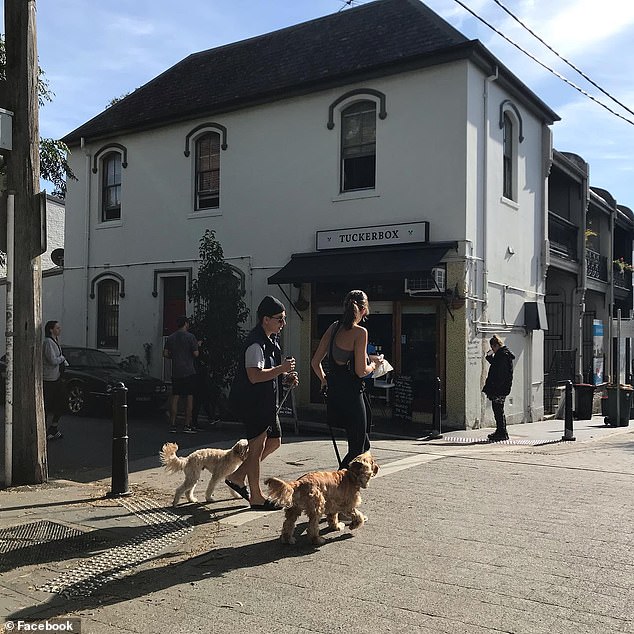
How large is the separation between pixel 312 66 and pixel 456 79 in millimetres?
3647

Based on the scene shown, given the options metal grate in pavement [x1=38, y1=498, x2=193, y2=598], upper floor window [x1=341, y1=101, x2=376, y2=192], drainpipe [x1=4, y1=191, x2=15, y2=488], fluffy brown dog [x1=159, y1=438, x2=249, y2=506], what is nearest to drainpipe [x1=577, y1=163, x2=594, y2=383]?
upper floor window [x1=341, y1=101, x2=376, y2=192]

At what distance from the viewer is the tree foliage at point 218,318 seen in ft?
43.5

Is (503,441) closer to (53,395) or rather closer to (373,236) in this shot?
(373,236)

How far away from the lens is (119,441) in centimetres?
681

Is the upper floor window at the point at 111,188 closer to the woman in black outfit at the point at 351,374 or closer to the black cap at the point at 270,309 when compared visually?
the black cap at the point at 270,309

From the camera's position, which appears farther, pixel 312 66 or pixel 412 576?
pixel 312 66

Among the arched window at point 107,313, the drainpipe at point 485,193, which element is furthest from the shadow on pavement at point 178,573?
the arched window at point 107,313

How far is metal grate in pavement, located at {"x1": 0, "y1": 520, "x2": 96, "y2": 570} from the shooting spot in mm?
5055

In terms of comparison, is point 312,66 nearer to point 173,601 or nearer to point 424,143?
point 424,143

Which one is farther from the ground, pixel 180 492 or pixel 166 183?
pixel 166 183

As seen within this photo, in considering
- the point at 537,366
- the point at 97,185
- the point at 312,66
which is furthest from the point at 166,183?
the point at 537,366

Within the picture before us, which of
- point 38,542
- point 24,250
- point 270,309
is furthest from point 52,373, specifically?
point 270,309

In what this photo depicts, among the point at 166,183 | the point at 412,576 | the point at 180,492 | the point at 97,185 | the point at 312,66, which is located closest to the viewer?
the point at 412,576

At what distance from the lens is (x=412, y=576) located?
4.53 m
